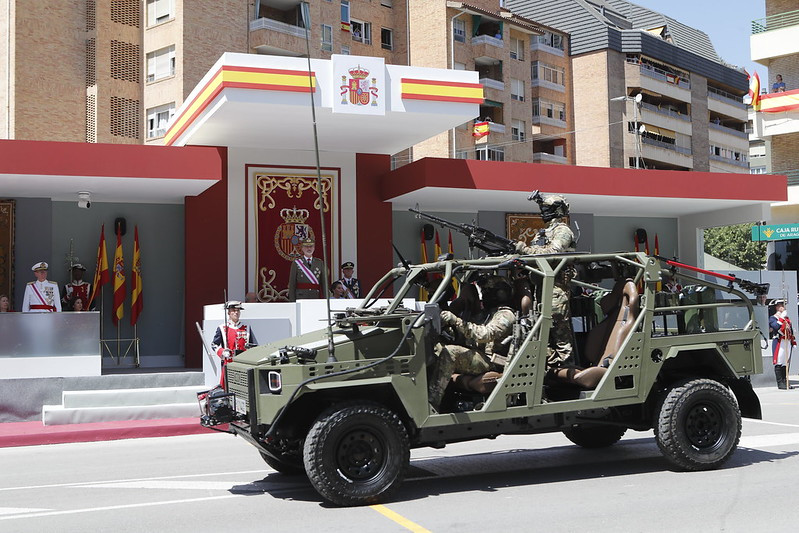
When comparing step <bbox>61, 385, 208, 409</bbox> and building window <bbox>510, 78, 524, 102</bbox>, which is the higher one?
building window <bbox>510, 78, 524, 102</bbox>

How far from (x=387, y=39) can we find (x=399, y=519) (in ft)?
157

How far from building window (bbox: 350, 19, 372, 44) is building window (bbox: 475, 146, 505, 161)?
28.6 feet

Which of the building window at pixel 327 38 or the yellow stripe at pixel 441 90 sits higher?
the building window at pixel 327 38

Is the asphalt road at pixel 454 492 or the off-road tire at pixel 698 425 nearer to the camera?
the asphalt road at pixel 454 492

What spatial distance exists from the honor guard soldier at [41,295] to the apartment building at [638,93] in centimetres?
4617

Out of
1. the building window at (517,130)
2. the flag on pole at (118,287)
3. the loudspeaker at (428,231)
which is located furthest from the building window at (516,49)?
the flag on pole at (118,287)

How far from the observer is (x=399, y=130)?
1709cm

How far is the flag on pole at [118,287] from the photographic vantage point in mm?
17922

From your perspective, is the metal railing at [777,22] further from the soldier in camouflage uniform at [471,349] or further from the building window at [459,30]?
the soldier in camouflage uniform at [471,349]

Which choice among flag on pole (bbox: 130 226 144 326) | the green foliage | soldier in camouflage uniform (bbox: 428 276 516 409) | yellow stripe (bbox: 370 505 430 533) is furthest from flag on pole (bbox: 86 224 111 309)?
the green foliage

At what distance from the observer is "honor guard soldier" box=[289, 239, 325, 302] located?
52.7ft

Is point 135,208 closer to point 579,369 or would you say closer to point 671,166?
point 579,369

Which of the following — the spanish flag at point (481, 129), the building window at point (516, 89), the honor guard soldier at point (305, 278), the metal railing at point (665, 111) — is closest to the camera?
the honor guard soldier at point (305, 278)

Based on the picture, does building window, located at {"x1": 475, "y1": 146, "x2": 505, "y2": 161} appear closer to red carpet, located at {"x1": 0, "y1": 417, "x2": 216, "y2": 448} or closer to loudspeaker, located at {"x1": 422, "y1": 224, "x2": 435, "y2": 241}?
loudspeaker, located at {"x1": 422, "y1": 224, "x2": 435, "y2": 241}
